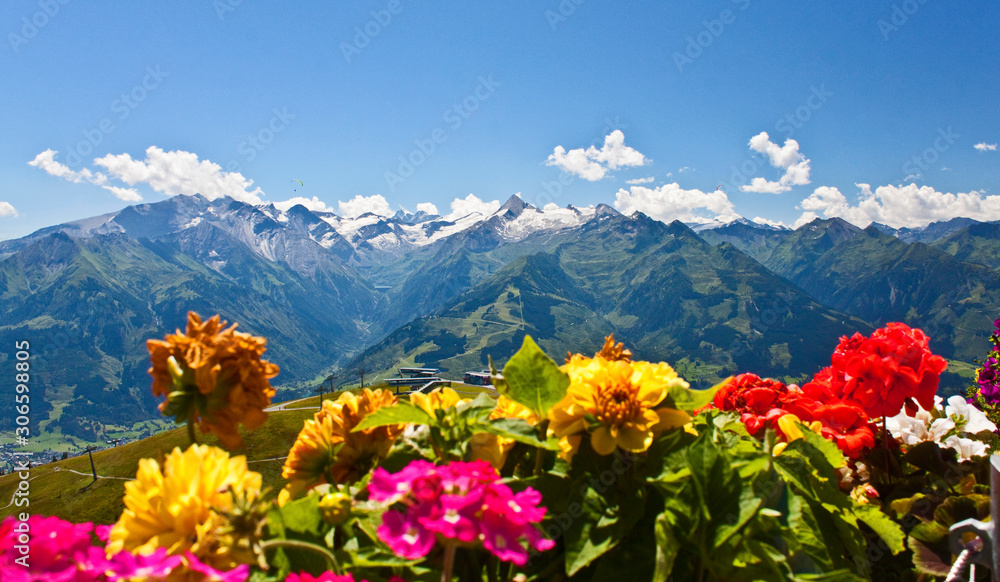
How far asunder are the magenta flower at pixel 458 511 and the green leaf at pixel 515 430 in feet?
0.93

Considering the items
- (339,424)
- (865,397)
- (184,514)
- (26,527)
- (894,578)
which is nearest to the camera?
(184,514)

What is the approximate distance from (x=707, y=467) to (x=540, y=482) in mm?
502

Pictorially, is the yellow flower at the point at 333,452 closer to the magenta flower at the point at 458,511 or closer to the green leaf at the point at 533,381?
the green leaf at the point at 533,381

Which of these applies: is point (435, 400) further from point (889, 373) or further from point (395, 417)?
point (889, 373)

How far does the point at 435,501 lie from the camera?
1.11m

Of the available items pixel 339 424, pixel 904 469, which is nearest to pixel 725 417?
pixel 904 469

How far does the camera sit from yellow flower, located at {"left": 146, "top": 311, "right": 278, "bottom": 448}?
1430 mm

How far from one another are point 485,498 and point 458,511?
0.26 feet

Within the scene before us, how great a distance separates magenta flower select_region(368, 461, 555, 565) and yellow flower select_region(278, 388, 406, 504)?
2.43 feet

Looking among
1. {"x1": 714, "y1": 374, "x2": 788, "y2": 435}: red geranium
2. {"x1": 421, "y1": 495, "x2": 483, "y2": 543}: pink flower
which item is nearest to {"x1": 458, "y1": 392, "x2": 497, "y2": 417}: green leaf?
{"x1": 421, "y1": 495, "x2": 483, "y2": 543}: pink flower

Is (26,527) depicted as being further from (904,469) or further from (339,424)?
(904,469)

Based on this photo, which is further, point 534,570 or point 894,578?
point 894,578

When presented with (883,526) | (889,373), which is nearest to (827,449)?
(883,526)

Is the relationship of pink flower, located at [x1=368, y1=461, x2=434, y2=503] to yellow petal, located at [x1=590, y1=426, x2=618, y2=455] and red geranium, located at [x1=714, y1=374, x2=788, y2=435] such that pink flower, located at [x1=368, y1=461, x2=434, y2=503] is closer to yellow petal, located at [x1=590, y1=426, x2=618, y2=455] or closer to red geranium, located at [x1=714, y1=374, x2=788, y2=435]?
yellow petal, located at [x1=590, y1=426, x2=618, y2=455]
